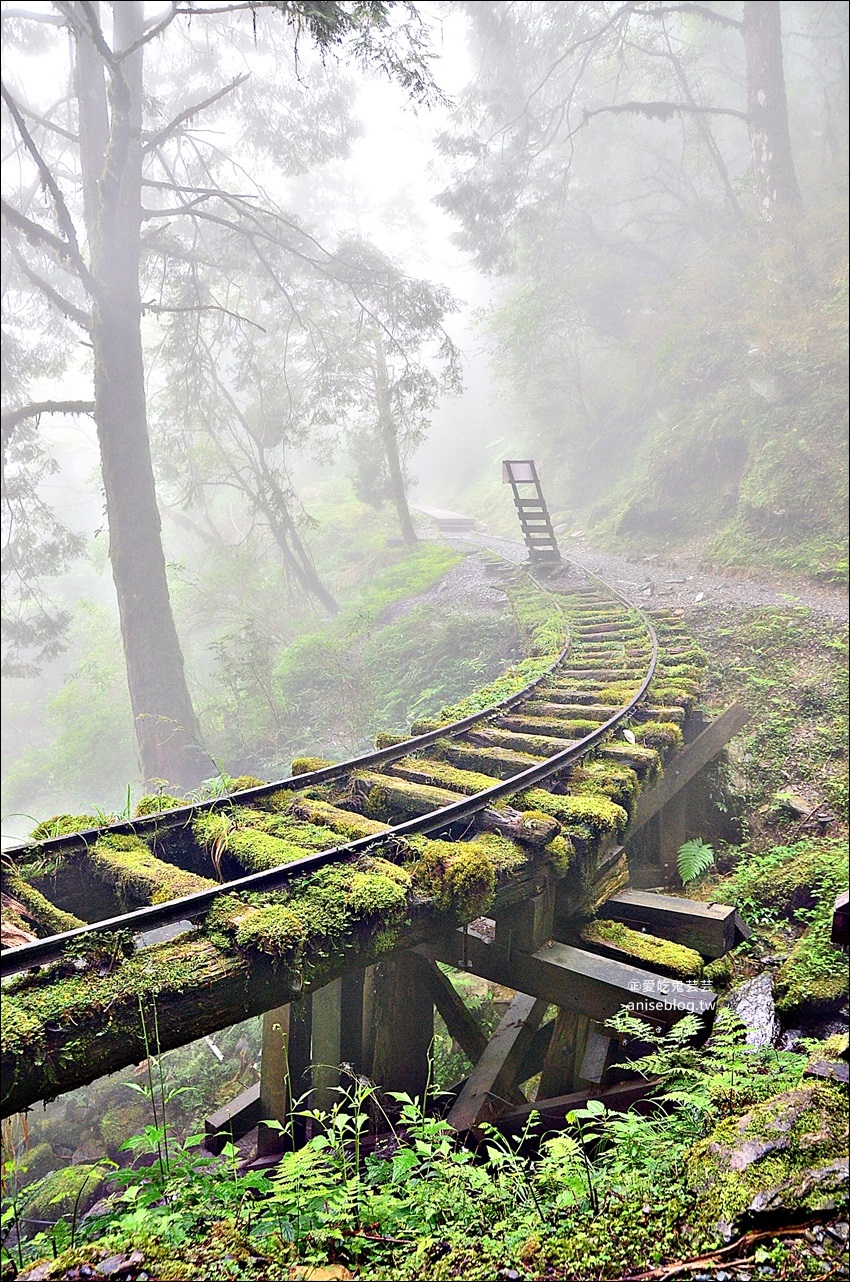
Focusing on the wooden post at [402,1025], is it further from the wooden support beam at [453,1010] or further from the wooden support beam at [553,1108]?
the wooden support beam at [553,1108]

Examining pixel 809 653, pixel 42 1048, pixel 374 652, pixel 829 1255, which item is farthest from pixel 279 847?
pixel 374 652

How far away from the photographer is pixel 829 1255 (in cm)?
166

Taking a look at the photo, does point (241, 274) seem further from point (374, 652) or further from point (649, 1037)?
point (649, 1037)

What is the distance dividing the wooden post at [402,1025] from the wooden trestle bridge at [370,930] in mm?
11

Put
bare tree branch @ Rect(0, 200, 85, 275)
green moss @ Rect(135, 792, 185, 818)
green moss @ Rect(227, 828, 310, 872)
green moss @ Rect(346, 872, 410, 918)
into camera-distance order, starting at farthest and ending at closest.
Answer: bare tree branch @ Rect(0, 200, 85, 275), green moss @ Rect(135, 792, 185, 818), green moss @ Rect(227, 828, 310, 872), green moss @ Rect(346, 872, 410, 918)

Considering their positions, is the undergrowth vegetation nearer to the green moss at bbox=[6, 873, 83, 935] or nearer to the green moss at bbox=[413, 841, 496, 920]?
the green moss at bbox=[413, 841, 496, 920]

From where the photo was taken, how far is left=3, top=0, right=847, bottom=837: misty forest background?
12.5 metres

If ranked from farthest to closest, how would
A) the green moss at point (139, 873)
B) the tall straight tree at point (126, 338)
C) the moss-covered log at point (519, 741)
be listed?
the tall straight tree at point (126, 338), the moss-covered log at point (519, 741), the green moss at point (139, 873)

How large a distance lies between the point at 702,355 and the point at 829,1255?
21.8 metres

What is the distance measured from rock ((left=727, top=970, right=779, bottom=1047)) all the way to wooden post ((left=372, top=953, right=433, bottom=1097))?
159 centimetres

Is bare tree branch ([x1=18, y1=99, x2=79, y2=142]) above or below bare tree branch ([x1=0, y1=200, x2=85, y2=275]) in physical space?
above

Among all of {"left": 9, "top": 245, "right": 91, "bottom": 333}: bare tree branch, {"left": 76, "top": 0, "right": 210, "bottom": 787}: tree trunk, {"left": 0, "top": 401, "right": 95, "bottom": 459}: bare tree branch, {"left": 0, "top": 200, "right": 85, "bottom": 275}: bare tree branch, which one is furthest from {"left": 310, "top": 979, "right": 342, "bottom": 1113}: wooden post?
{"left": 9, "top": 245, "right": 91, "bottom": 333}: bare tree branch

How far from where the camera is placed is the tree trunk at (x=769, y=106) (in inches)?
744

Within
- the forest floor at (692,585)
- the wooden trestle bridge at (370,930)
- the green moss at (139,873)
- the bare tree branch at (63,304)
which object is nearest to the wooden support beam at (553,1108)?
the wooden trestle bridge at (370,930)
